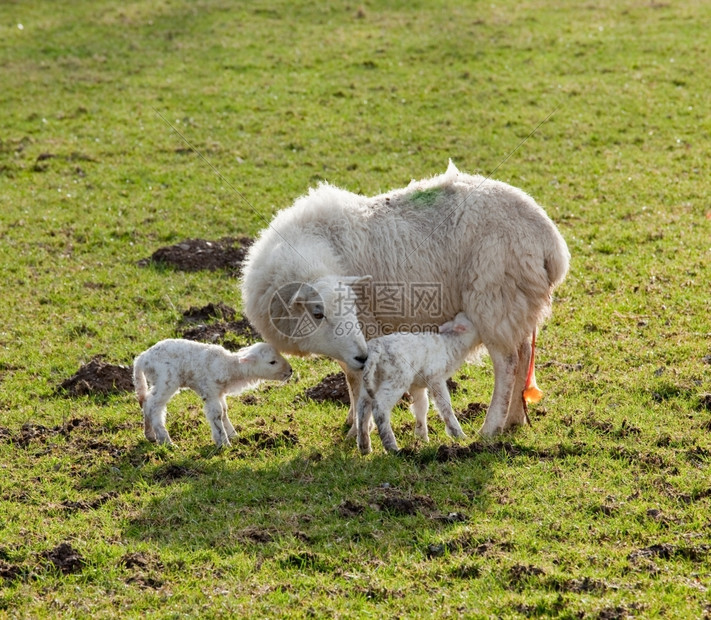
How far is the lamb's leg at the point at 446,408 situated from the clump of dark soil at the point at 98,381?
3344mm

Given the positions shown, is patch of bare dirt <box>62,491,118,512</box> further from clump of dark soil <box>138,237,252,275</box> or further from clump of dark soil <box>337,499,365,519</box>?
clump of dark soil <box>138,237,252,275</box>

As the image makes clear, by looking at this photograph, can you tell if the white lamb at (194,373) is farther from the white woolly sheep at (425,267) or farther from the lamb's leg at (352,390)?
the lamb's leg at (352,390)

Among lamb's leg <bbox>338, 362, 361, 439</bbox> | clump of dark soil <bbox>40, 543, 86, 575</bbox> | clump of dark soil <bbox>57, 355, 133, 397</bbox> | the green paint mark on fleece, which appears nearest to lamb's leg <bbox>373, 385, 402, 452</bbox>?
lamb's leg <bbox>338, 362, 361, 439</bbox>

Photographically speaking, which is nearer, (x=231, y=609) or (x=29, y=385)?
(x=231, y=609)

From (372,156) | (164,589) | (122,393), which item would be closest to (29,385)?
(122,393)

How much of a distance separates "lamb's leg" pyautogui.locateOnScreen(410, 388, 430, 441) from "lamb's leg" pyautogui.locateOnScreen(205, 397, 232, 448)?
1.72 metres

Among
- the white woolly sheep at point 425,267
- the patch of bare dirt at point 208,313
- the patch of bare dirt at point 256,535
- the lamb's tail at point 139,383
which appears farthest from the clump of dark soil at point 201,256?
the patch of bare dirt at point 256,535

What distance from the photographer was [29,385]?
925 cm

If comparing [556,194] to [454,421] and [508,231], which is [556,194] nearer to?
[508,231]

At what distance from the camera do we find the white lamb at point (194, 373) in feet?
26.3

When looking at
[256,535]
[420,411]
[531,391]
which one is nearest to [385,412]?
[420,411]

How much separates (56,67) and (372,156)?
8.53 m

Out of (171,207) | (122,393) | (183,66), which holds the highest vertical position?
(183,66)

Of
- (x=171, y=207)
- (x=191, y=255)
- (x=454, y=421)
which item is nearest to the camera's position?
(x=454, y=421)
